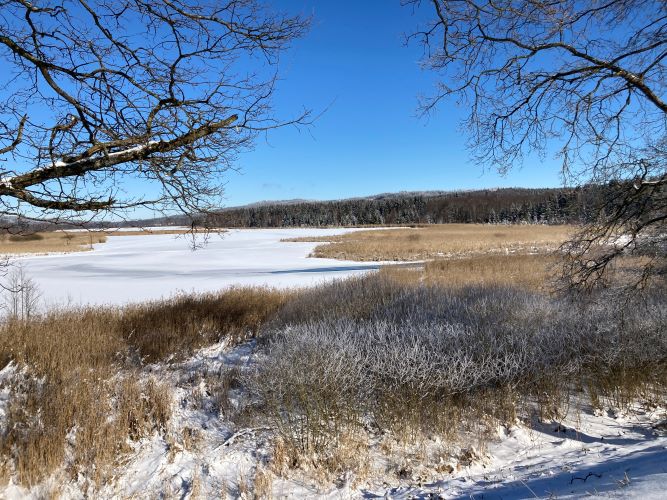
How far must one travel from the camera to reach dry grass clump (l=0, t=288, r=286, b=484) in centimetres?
368

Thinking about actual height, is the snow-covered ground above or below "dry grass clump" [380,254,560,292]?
below

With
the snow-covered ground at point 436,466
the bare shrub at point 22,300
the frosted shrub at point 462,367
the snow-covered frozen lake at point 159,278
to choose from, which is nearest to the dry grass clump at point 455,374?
the frosted shrub at point 462,367

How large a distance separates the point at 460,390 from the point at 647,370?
2.85 m

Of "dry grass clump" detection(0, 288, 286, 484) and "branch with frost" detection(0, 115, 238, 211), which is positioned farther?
"dry grass clump" detection(0, 288, 286, 484)

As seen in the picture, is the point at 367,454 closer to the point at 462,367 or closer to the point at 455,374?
the point at 455,374

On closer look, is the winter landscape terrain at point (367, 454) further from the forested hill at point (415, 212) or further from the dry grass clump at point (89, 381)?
the forested hill at point (415, 212)

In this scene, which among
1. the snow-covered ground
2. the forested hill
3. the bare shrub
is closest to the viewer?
the snow-covered ground

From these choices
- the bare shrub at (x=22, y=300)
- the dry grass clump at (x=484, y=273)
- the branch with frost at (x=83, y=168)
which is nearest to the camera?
the branch with frost at (x=83, y=168)

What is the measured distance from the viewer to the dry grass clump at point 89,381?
12.1 feet

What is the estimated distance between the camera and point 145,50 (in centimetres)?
299

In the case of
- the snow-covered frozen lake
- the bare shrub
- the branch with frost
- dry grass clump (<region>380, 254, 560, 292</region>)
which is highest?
the branch with frost

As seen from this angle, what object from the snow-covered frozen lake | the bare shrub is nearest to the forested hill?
the snow-covered frozen lake

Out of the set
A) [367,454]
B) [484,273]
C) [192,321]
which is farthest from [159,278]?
[367,454]

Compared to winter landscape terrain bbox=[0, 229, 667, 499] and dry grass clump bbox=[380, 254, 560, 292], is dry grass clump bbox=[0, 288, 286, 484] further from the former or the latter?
dry grass clump bbox=[380, 254, 560, 292]
